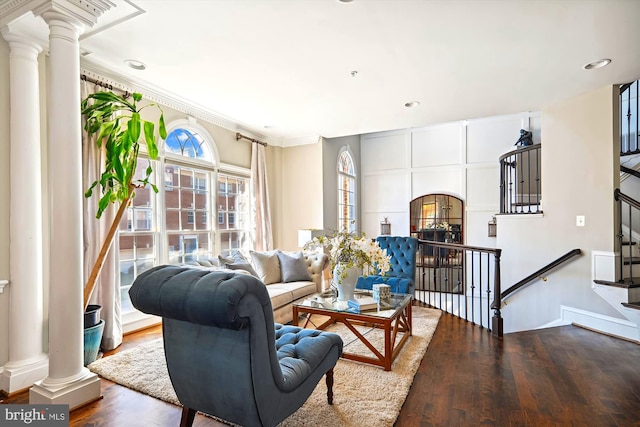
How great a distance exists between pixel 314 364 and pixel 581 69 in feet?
12.7

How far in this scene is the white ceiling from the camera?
94.2 inches

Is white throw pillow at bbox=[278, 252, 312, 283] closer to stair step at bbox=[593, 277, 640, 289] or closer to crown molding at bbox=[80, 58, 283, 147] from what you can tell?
crown molding at bbox=[80, 58, 283, 147]

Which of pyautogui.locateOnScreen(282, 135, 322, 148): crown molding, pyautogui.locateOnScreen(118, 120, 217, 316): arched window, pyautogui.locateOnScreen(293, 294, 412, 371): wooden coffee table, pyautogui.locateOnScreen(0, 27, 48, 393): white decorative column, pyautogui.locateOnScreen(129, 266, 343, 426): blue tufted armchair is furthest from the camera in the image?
pyautogui.locateOnScreen(282, 135, 322, 148): crown molding

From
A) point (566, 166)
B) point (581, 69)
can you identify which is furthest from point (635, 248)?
point (581, 69)

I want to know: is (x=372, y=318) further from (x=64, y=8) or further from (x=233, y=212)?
(x=233, y=212)

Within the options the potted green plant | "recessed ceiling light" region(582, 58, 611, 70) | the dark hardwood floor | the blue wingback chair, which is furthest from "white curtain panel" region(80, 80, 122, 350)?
"recessed ceiling light" region(582, 58, 611, 70)

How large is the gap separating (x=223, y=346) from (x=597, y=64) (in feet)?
13.8

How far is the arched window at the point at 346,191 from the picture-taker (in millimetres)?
7332

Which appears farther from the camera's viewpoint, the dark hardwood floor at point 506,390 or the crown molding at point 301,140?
the crown molding at point 301,140

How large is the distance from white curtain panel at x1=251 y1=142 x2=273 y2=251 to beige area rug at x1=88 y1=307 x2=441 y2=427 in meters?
2.39

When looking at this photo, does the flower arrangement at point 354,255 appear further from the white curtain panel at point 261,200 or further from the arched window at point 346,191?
the arched window at point 346,191

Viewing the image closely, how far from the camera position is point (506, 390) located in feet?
8.02

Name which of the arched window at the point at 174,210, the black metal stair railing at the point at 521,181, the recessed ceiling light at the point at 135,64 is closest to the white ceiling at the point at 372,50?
the recessed ceiling light at the point at 135,64

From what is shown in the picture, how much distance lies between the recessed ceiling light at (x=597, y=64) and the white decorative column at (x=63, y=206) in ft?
13.9
